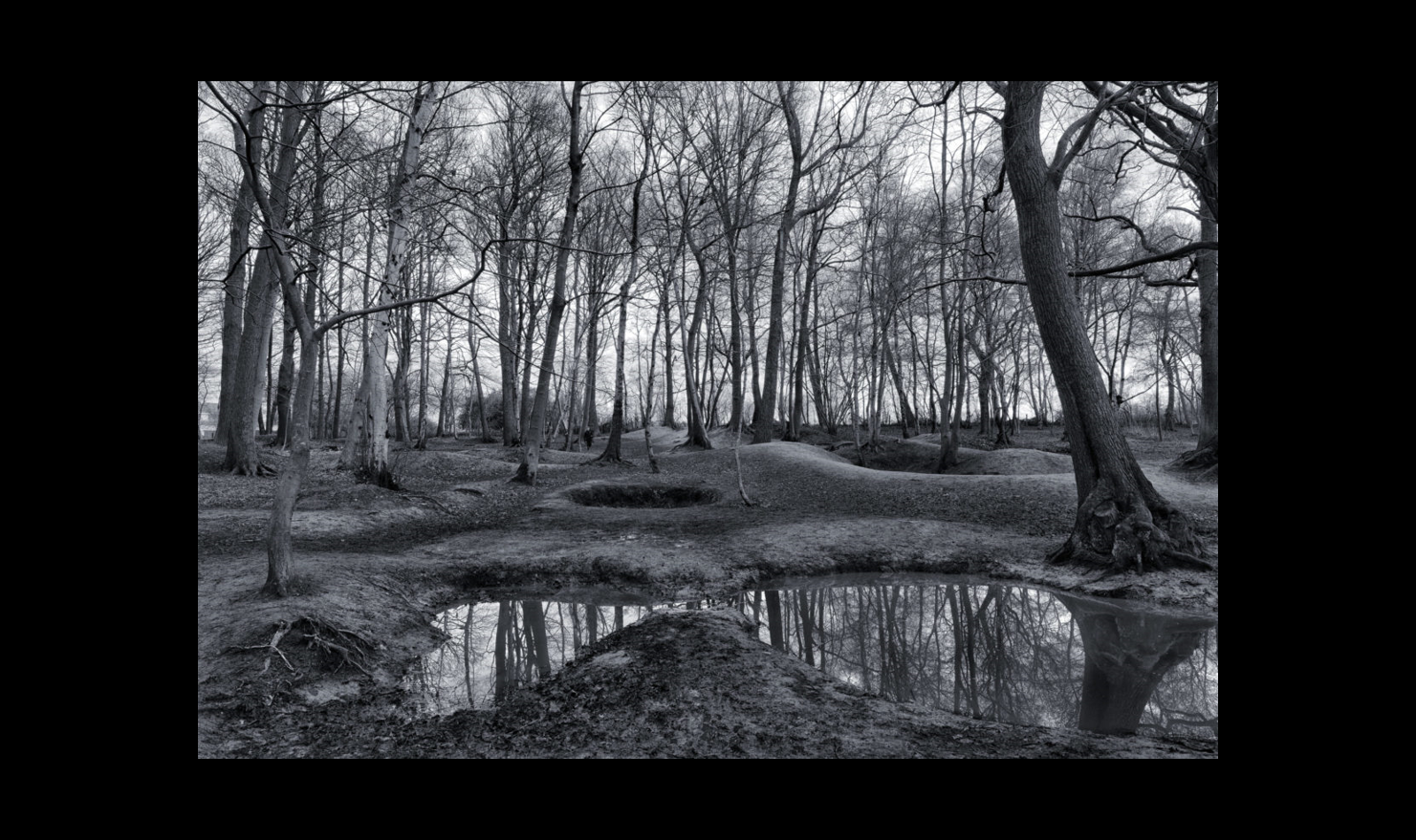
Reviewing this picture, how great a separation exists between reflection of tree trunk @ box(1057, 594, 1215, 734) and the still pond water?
0.01 meters

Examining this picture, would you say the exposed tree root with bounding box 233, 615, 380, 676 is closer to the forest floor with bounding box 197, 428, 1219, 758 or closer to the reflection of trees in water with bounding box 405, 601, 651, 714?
the forest floor with bounding box 197, 428, 1219, 758

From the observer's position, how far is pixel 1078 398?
702cm

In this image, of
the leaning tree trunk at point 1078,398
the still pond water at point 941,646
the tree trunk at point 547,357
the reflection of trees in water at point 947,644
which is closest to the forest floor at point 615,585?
the still pond water at point 941,646

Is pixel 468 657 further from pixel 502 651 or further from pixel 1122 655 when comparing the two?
pixel 1122 655

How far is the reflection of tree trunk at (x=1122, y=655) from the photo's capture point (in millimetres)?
3654

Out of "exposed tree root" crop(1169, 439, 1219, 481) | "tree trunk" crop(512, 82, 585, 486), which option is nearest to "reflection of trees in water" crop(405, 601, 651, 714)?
"tree trunk" crop(512, 82, 585, 486)

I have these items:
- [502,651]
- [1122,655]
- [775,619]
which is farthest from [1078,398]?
[502,651]

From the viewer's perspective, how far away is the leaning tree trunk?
6.51 meters

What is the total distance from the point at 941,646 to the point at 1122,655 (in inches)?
49.6

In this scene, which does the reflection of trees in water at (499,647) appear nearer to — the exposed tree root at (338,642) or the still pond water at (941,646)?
the still pond water at (941,646)

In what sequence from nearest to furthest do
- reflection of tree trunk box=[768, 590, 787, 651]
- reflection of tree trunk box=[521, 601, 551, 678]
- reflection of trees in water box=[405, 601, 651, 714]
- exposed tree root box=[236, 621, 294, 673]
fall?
exposed tree root box=[236, 621, 294, 673] < reflection of trees in water box=[405, 601, 651, 714] < reflection of tree trunk box=[521, 601, 551, 678] < reflection of tree trunk box=[768, 590, 787, 651]
